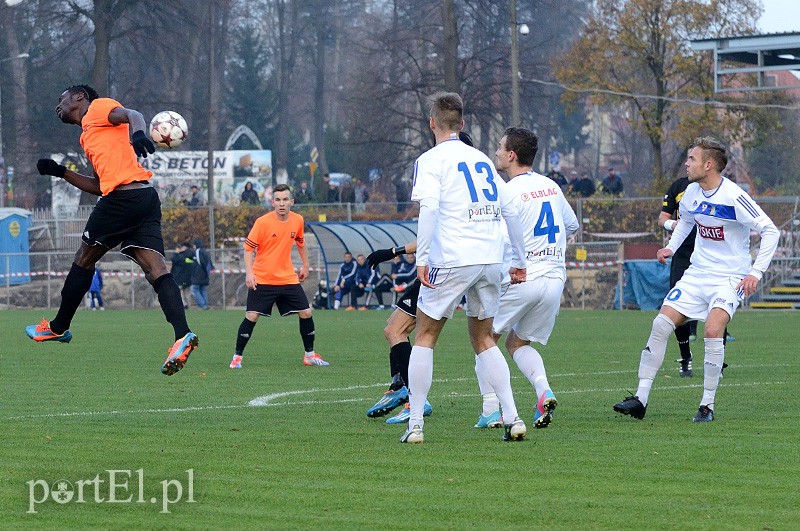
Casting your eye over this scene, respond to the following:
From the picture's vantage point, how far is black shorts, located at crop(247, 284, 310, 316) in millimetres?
15672

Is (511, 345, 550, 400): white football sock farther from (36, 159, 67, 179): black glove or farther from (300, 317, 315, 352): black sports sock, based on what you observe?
(300, 317, 315, 352): black sports sock

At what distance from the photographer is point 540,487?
6637 millimetres

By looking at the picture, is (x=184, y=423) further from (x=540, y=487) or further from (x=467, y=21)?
(x=467, y=21)

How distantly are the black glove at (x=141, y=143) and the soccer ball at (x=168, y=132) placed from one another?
90cm

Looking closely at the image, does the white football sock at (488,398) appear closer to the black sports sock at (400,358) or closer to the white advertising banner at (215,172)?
the black sports sock at (400,358)

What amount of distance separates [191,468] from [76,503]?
1.01 m

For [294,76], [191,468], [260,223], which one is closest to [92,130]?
[191,468]

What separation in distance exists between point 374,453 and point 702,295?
310cm

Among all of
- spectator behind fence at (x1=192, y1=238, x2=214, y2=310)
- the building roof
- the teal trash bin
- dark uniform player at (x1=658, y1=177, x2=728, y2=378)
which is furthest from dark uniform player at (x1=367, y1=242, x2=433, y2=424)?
the teal trash bin

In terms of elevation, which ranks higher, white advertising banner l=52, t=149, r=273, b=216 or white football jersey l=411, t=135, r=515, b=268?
white advertising banner l=52, t=149, r=273, b=216

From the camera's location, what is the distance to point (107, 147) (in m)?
9.43

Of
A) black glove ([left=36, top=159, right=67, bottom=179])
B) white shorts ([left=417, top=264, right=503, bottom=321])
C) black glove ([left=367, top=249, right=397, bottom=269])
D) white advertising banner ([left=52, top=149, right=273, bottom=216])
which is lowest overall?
white shorts ([left=417, top=264, right=503, bottom=321])

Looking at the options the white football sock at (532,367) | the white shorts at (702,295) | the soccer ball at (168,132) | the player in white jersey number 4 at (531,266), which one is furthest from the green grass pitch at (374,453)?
the soccer ball at (168,132)

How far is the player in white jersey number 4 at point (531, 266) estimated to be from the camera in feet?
29.1
